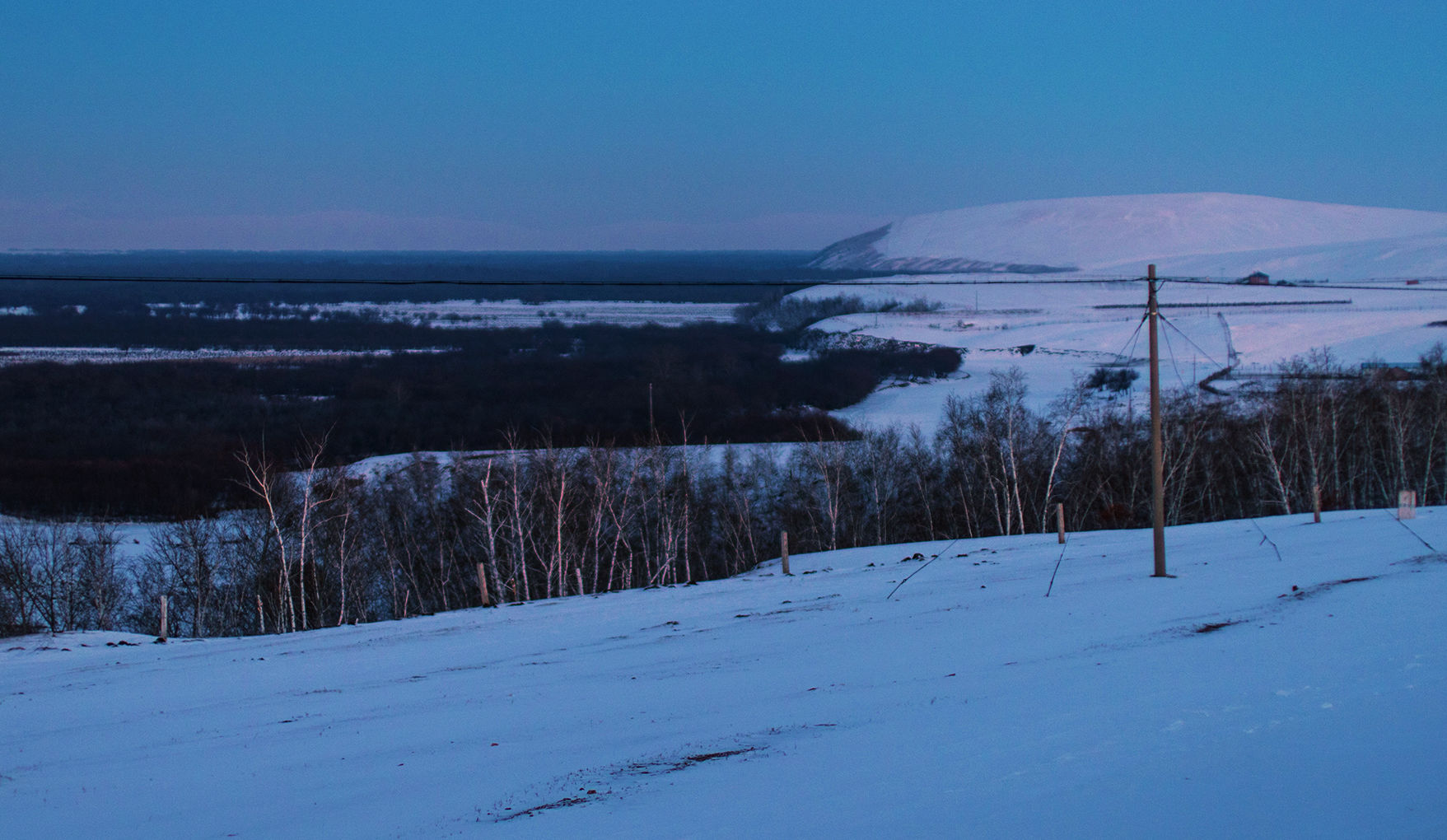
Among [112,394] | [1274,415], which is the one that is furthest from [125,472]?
[1274,415]

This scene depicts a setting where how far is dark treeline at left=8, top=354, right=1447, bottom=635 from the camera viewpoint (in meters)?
29.7

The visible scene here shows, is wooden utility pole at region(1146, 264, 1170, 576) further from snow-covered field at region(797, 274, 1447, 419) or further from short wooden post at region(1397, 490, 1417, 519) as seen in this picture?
snow-covered field at region(797, 274, 1447, 419)

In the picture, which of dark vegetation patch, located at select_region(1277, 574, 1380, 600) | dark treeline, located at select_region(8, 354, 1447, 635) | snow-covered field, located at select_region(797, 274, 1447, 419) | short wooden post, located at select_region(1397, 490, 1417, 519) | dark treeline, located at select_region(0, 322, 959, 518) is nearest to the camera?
dark vegetation patch, located at select_region(1277, 574, 1380, 600)

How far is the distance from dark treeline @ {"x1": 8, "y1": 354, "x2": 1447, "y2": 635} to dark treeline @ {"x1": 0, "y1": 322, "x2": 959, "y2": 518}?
456cm

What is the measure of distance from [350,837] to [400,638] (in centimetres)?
967

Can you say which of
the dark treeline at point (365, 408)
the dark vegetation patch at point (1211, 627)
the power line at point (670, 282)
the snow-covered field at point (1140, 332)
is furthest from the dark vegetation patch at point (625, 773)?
the snow-covered field at point (1140, 332)

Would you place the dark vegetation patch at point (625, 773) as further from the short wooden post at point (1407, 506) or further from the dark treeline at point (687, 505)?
the dark treeline at point (687, 505)

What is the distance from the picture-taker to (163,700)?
1237 cm

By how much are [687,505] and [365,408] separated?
34.1 metres

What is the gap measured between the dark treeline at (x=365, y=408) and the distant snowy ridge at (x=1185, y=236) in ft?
198

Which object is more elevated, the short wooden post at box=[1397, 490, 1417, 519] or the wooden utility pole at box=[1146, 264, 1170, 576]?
the wooden utility pole at box=[1146, 264, 1170, 576]

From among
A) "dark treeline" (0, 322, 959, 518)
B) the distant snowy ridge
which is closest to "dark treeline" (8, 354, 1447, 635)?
"dark treeline" (0, 322, 959, 518)

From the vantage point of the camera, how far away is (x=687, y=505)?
32.1 meters

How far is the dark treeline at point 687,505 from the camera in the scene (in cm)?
2970
